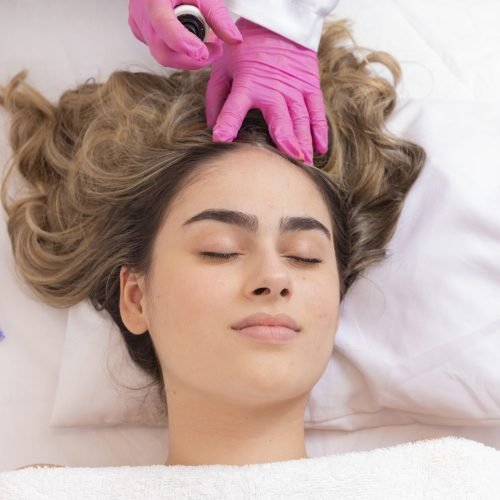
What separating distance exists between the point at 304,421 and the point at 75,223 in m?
0.63

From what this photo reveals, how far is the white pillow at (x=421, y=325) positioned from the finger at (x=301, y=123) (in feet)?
0.82

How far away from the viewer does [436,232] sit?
1.64 m

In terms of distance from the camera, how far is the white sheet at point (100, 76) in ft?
5.66

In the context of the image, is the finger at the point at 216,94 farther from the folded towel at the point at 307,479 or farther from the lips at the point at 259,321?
the folded towel at the point at 307,479

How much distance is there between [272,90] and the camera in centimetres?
164

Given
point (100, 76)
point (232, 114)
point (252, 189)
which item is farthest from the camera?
point (100, 76)

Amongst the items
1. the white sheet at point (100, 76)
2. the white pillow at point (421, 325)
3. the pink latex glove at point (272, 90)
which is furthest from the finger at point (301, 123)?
the white sheet at point (100, 76)

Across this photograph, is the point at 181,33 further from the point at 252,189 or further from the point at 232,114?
the point at 252,189

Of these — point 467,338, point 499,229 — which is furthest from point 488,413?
point 499,229

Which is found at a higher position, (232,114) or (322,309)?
(232,114)

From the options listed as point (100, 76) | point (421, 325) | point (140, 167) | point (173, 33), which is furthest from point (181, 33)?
point (421, 325)

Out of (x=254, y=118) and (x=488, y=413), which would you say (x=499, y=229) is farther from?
(x=254, y=118)

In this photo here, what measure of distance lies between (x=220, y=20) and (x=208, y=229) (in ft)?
1.27

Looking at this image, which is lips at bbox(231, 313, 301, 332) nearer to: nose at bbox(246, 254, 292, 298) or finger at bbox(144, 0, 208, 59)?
nose at bbox(246, 254, 292, 298)
